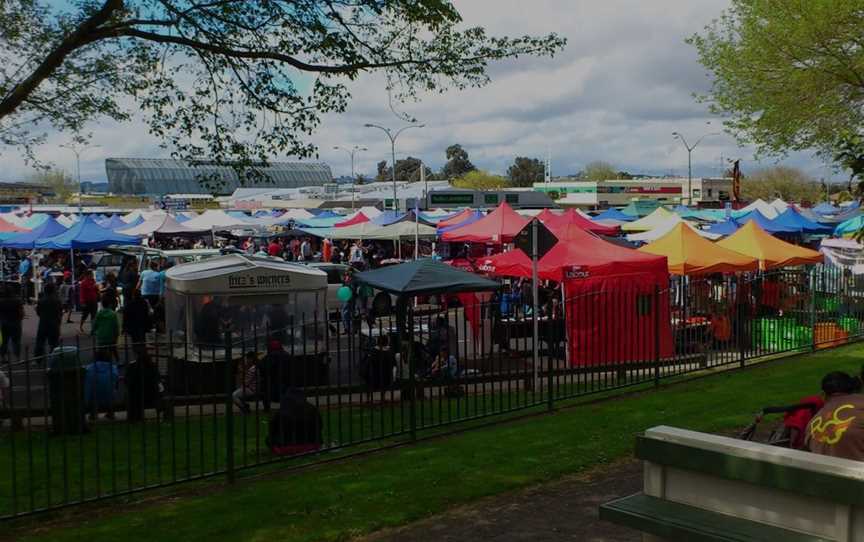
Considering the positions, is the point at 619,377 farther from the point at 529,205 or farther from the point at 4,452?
the point at 529,205

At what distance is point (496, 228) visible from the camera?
2488 cm

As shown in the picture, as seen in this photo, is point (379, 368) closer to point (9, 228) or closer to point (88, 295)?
point (88, 295)

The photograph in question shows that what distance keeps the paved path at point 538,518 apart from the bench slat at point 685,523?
1.95 metres

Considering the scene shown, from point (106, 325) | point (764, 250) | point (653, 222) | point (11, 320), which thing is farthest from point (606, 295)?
point (653, 222)

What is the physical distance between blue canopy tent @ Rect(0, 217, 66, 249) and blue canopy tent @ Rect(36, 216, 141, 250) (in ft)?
1.14

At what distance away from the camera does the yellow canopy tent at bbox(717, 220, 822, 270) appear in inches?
740

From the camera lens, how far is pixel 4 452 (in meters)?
9.62

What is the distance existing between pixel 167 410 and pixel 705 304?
356 inches

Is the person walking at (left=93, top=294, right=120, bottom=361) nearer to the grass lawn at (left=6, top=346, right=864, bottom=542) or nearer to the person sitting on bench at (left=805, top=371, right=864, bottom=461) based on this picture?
the grass lawn at (left=6, top=346, right=864, bottom=542)

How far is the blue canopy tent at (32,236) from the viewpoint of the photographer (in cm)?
2581

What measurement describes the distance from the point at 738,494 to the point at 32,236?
26.1 m

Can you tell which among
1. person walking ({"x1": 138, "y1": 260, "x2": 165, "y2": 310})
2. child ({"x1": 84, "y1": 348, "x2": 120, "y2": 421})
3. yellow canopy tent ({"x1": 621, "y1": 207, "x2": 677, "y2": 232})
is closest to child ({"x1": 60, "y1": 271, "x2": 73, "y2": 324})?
person walking ({"x1": 138, "y1": 260, "x2": 165, "y2": 310})

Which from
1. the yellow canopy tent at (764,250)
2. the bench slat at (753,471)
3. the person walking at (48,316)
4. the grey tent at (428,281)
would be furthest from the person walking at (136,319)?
the bench slat at (753,471)

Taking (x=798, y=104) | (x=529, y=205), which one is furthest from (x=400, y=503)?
(x=529, y=205)
